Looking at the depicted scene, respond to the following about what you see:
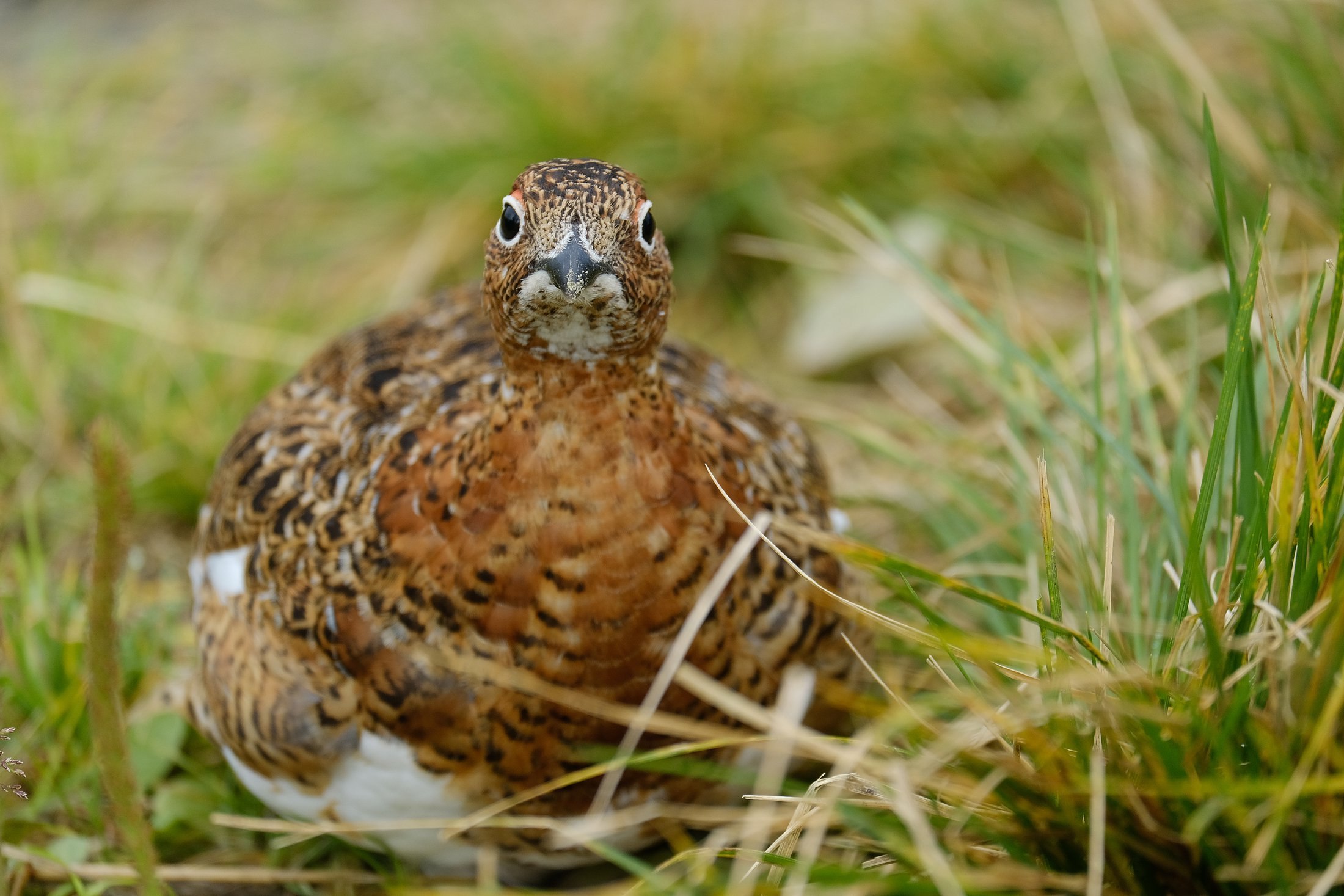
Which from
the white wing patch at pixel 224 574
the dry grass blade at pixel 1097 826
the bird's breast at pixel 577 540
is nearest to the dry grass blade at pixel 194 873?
the white wing patch at pixel 224 574

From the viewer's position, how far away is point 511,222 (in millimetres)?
2316

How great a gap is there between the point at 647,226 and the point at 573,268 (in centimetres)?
22

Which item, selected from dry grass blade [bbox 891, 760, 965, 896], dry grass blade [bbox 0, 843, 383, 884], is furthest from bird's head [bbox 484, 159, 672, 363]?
dry grass blade [bbox 0, 843, 383, 884]

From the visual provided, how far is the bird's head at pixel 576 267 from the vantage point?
2.22 m

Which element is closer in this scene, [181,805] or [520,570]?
[520,570]

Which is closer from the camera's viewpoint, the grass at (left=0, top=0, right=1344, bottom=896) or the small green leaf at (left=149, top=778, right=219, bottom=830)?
the grass at (left=0, top=0, right=1344, bottom=896)

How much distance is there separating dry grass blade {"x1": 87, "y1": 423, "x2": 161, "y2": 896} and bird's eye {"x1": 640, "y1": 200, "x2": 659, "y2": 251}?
95 centimetres

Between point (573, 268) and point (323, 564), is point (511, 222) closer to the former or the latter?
point (573, 268)

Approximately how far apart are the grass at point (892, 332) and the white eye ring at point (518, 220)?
2.44ft

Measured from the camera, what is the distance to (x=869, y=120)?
5.14 m

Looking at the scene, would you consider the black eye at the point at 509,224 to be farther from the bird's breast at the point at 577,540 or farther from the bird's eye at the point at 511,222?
the bird's breast at the point at 577,540

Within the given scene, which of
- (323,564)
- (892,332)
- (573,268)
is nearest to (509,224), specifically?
(573,268)

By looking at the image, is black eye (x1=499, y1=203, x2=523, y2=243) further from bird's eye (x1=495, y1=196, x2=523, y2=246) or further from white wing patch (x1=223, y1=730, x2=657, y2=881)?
white wing patch (x1=223, y1=730, x2=657, y2=881)

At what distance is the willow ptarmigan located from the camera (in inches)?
92.2
